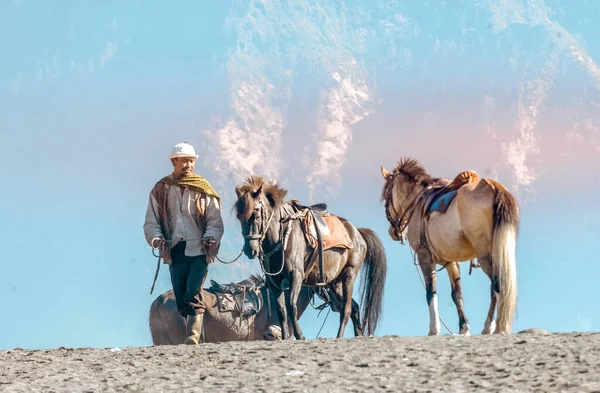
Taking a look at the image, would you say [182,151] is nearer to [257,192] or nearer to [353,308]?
[257,192]

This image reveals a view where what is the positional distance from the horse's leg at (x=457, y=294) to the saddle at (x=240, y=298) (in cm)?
858

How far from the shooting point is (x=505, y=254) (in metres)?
14.7

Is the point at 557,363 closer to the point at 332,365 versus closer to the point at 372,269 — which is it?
the point at 332,365

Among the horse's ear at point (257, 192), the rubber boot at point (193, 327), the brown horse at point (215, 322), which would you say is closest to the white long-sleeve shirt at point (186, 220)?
the rubber boot at point (193, 327)

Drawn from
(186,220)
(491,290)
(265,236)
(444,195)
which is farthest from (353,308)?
(186,220)

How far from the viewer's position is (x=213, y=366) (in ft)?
38.9

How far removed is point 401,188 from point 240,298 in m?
7.78

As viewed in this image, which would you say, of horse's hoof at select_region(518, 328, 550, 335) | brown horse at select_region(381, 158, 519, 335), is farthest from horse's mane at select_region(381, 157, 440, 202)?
horse's hoof at select_region(518, 328, 550, 335)

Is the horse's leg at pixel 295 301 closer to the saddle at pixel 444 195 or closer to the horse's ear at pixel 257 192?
the horse's ear at pixel 257 192

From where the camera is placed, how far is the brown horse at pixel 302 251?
608 inches

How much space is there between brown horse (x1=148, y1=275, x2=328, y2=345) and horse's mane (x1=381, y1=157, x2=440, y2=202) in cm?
679

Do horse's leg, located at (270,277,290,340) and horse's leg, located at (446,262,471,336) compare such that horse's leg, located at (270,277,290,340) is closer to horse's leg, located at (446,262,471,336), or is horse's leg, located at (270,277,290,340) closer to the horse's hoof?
horse's leg, located at (446,262,471,336)

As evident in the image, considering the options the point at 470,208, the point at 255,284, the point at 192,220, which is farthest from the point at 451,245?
the point at 255,284

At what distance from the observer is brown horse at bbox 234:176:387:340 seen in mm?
15453
